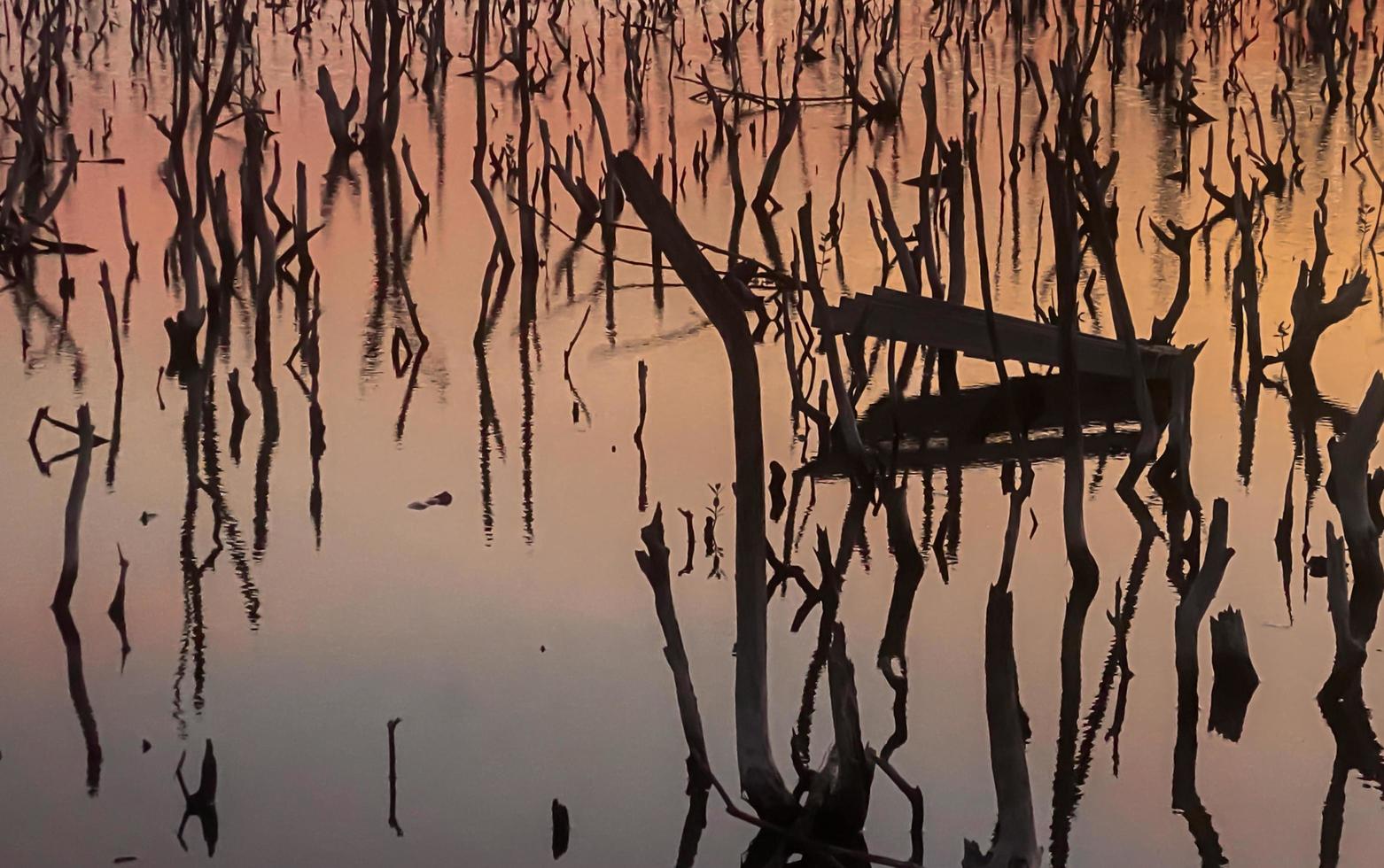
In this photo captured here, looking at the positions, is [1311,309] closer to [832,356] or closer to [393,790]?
[832,356]

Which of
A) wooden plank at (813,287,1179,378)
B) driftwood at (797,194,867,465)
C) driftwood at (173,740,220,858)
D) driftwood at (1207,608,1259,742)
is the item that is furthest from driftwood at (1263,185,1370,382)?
driftwood at (173,740,220,858)

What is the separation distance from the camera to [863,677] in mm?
2512

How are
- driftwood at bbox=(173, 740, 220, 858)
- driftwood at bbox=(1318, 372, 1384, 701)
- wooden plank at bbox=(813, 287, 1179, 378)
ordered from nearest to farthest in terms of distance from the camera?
driftwood at bbox=(173, 740, 220, 858)
driftwood at bbox=(1318, 372, 1384, 701)
wooden plank at bbox=(813, 287, 1179, 378)

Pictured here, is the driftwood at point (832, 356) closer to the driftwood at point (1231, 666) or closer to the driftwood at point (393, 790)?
the driftwood at point (1231, 666)

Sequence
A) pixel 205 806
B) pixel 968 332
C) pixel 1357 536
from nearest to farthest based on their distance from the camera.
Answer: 1. pixel 205 806
2. pixel 1357 536
3. pixel 968 332

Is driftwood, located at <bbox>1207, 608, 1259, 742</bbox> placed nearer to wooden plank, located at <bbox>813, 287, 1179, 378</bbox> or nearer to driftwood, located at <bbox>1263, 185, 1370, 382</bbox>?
wooden plank, located at <bbox>813, 287, 1179, 378</bbox>

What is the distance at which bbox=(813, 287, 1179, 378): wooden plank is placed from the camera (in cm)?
362

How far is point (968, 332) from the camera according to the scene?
12.2 feet

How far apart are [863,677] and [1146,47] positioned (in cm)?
777

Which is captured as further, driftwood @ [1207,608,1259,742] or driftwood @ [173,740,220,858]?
driftwood @ [1207,608,1259,742]

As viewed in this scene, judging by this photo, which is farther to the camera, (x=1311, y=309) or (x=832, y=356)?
(x=1311, y=309)

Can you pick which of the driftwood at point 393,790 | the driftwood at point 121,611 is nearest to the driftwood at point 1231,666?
the driftwood at point 393,790

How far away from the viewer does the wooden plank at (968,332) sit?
11.9ft

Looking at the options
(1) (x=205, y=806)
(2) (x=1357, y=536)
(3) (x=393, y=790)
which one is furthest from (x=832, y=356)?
(1) (x=205, y=806)
